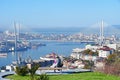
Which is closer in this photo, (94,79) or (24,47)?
(94,79)

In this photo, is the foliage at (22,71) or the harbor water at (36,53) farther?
the harbor water at (36,53)

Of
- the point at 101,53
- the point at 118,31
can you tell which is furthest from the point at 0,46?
the point at 101,53

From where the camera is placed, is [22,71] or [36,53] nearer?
[22,71]

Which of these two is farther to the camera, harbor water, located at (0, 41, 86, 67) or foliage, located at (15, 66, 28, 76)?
harbor water, located at (0, 41, 86, 67)

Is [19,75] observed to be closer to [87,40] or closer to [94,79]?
[94,79]

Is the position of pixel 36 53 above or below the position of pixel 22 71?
below

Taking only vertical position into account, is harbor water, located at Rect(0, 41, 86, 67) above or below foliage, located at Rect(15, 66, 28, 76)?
below

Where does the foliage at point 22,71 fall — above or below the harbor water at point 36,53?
above

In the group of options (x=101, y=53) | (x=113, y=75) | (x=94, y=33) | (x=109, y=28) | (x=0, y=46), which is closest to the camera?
(x=113, y=75)

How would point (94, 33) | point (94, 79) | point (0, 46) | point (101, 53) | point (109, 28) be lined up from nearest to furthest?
point (94, 79), point (101, 53), point (0, 46), point (109, 28), point (94, 33)
